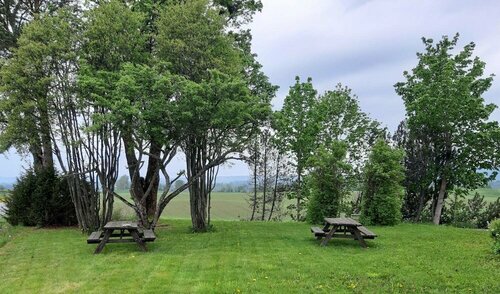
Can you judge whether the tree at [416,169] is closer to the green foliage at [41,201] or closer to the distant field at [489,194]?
the distant field at [489,194]

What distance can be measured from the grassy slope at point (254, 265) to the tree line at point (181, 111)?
231cm

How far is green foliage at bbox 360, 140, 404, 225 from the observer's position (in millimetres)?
12906

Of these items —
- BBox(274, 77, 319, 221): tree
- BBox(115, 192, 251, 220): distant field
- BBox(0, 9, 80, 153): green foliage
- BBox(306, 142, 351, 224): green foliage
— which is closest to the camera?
BBox(0, 9, 80, 153): green foliage

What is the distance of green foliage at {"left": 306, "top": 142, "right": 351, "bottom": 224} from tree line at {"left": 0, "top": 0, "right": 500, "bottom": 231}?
4 cm

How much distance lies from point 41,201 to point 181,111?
6633 mm

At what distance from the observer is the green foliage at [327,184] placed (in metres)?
13.6

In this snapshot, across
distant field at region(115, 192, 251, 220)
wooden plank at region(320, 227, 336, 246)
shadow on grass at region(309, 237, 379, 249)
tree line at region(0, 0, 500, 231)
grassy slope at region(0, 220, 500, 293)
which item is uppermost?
tree line at region(0, 0, 500, 231)

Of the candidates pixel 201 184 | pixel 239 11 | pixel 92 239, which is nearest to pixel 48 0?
pixel 239 11

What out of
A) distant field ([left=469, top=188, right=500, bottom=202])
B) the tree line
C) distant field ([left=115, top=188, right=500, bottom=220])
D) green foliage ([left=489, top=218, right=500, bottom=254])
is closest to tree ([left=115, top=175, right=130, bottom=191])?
the tree line

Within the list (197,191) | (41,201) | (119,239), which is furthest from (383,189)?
(41,201)

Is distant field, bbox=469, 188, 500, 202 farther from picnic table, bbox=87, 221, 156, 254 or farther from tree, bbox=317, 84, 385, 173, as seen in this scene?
picnic table, bbox=87, 221, 156, 254

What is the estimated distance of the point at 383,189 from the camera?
42.8 ft

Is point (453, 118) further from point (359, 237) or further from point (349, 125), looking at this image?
point (359, 237)

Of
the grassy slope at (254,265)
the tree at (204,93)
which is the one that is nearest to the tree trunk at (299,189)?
the tree at (204,93)
